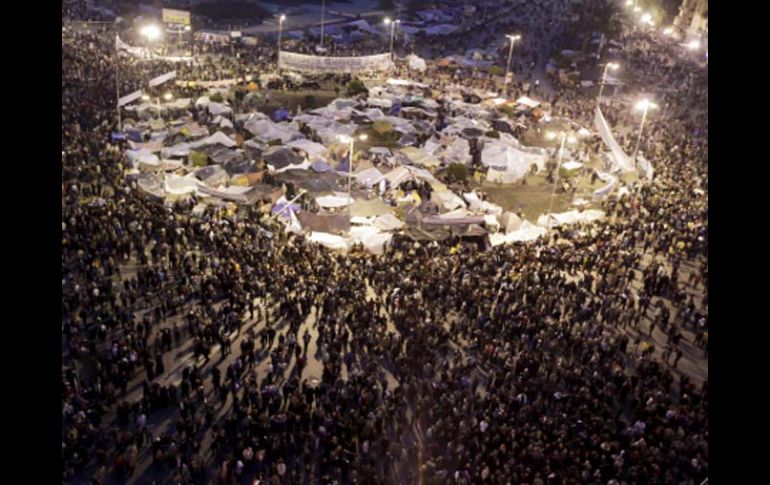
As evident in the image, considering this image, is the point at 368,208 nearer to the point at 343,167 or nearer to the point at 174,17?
the point at 343,167

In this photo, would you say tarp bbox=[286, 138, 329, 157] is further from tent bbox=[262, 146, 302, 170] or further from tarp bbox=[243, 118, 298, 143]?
tent bbox=[262, 146, 302, 170]

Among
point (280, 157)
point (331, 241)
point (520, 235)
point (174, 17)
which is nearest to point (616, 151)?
point (520, 235)

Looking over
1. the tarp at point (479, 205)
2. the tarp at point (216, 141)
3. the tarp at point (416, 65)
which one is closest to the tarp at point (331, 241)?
the tarp at point (479, 205)

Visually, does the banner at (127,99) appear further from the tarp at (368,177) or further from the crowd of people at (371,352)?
the tarp at (368,177)

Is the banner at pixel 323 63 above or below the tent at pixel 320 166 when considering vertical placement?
above

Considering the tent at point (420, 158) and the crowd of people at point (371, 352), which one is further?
the tent at point (420, 158)
